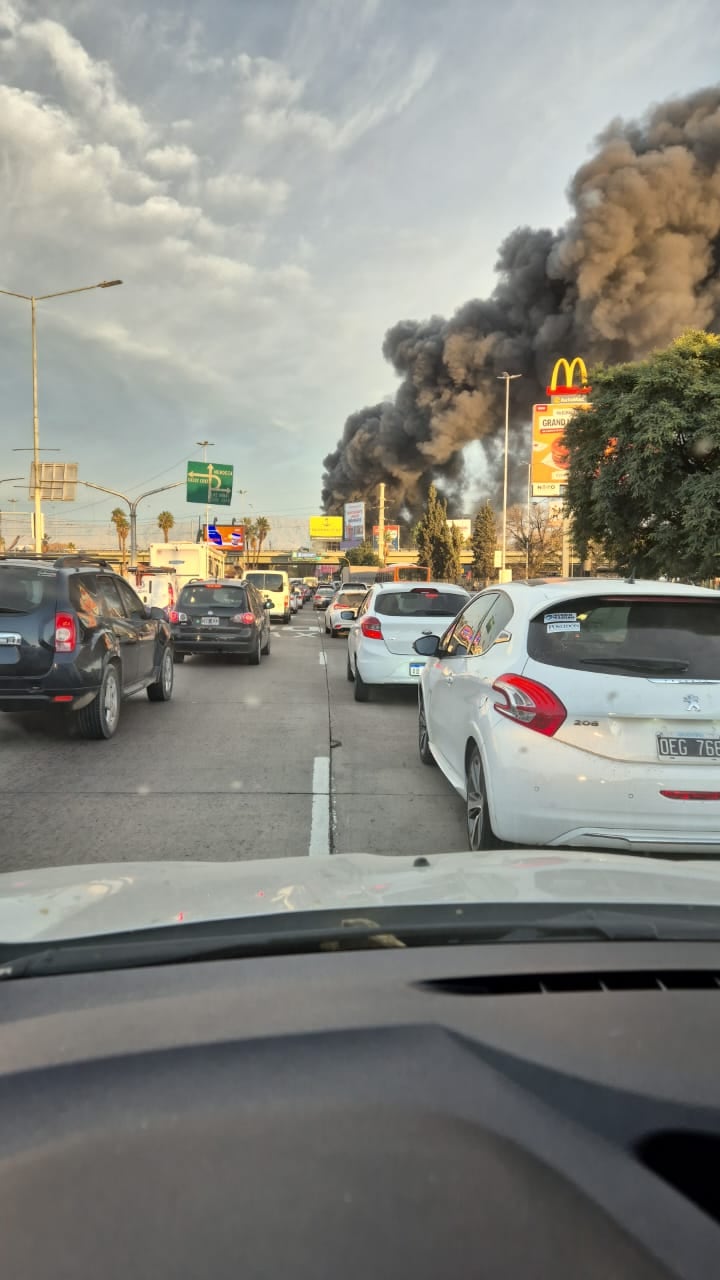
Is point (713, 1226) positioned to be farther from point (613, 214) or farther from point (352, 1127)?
point (613, 214)

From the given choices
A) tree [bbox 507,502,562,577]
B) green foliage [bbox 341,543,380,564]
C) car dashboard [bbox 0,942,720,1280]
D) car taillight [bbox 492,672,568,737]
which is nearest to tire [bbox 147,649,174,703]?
car taillight [bbox 492,672,568,737]

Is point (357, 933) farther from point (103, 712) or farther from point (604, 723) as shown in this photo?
point (103, 712)

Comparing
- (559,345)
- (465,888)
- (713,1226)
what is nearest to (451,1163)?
(713,1226)

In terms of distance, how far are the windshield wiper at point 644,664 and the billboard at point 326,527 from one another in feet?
395

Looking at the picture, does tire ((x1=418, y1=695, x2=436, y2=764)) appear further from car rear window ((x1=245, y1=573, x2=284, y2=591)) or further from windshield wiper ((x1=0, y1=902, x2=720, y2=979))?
car rear window ((x1=245, y1=573, x2=284, y2=591))

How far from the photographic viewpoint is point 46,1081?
4.25 ft

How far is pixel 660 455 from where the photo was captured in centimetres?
1636

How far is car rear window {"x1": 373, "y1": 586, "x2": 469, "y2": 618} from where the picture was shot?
10602 millimetres

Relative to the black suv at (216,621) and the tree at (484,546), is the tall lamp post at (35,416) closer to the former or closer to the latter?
the black suv at (216,621)

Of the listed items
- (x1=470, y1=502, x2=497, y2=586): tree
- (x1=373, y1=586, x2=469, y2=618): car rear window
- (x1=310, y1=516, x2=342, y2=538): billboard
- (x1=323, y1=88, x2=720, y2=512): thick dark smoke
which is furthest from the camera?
(x1=310, y1=516, x2=342, y2=538): billboard

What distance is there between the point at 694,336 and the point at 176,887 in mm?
18541

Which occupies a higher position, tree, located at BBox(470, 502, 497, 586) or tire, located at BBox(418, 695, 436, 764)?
tree, located at BBox(470, 502, 497, 586)

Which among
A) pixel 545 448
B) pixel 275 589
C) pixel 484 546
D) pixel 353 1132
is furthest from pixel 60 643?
pixel 484 546

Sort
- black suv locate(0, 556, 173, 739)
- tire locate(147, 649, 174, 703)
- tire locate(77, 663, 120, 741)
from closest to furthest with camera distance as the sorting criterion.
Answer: black suv locate(0, 556, 173, 739) → tire locate(77, 663, 120, 741) → tire locate(147, 649, 174, 703)
